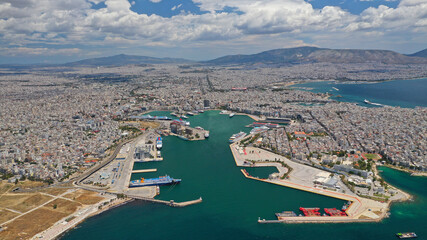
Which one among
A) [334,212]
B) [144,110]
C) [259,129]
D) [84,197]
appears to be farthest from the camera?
[144,110]

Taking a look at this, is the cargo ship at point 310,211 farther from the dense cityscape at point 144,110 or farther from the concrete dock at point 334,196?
the dense cityscape at point 144,110

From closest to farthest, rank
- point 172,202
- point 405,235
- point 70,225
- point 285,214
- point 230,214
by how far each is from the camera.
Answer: point 405,235 < point 70,225 < point 285,214 < point 230,214 < point 172,202

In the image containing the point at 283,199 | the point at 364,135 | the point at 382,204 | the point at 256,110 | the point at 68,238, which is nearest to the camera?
the point at 68,238

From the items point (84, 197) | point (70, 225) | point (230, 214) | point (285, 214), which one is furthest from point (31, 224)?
point (285, 214)

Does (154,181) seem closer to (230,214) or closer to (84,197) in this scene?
(84,197)

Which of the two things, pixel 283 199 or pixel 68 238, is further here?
pixel 283 199

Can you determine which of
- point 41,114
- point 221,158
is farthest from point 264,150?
point 41,114

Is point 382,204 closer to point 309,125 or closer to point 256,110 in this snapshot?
point 309,125
